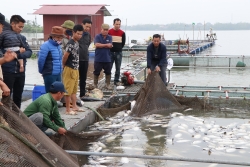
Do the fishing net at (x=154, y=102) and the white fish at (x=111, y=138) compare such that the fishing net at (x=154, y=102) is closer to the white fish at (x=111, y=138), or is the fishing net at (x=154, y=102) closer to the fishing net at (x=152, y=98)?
the fishing net at (x=152, y=98)

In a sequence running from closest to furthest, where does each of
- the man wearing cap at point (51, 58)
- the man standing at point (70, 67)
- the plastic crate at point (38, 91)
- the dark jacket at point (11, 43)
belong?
the dark jacket at point (11, 43) < the man wearing cap at point (51, 58) < the man standing at point (70, 67) < the plastic crate at point (38, 91)

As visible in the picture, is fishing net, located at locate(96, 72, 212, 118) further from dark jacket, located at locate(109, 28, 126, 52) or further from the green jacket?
the green jacket

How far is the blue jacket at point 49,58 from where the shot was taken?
698 cm

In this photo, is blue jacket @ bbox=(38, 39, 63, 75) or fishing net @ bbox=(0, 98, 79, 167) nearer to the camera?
fishing net @ bbox=(0, 98, 79, 167)

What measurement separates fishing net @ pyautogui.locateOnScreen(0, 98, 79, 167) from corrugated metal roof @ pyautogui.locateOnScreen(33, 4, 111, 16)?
87.6ft

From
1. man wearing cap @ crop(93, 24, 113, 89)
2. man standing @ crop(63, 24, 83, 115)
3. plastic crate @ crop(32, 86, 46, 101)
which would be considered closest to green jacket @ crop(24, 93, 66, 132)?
man standing @ crop(63, 24, 83, 115)

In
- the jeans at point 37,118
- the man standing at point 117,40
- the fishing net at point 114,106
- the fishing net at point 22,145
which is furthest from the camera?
the man standing at point 117,40

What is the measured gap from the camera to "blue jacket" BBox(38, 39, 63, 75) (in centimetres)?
698

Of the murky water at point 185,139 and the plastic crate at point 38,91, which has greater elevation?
the plastic crate at point 38,91

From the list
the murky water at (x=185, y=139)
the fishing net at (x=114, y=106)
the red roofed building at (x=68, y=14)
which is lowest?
the murky water at (x=185, y=139)

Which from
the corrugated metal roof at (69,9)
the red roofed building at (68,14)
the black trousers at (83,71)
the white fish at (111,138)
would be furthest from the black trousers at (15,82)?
the corrugated metal roof at (69,9)

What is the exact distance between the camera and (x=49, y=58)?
278 inches

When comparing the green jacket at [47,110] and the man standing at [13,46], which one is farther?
the man standing at [13,46]

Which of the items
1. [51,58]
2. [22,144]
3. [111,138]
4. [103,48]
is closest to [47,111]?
[51,58]
